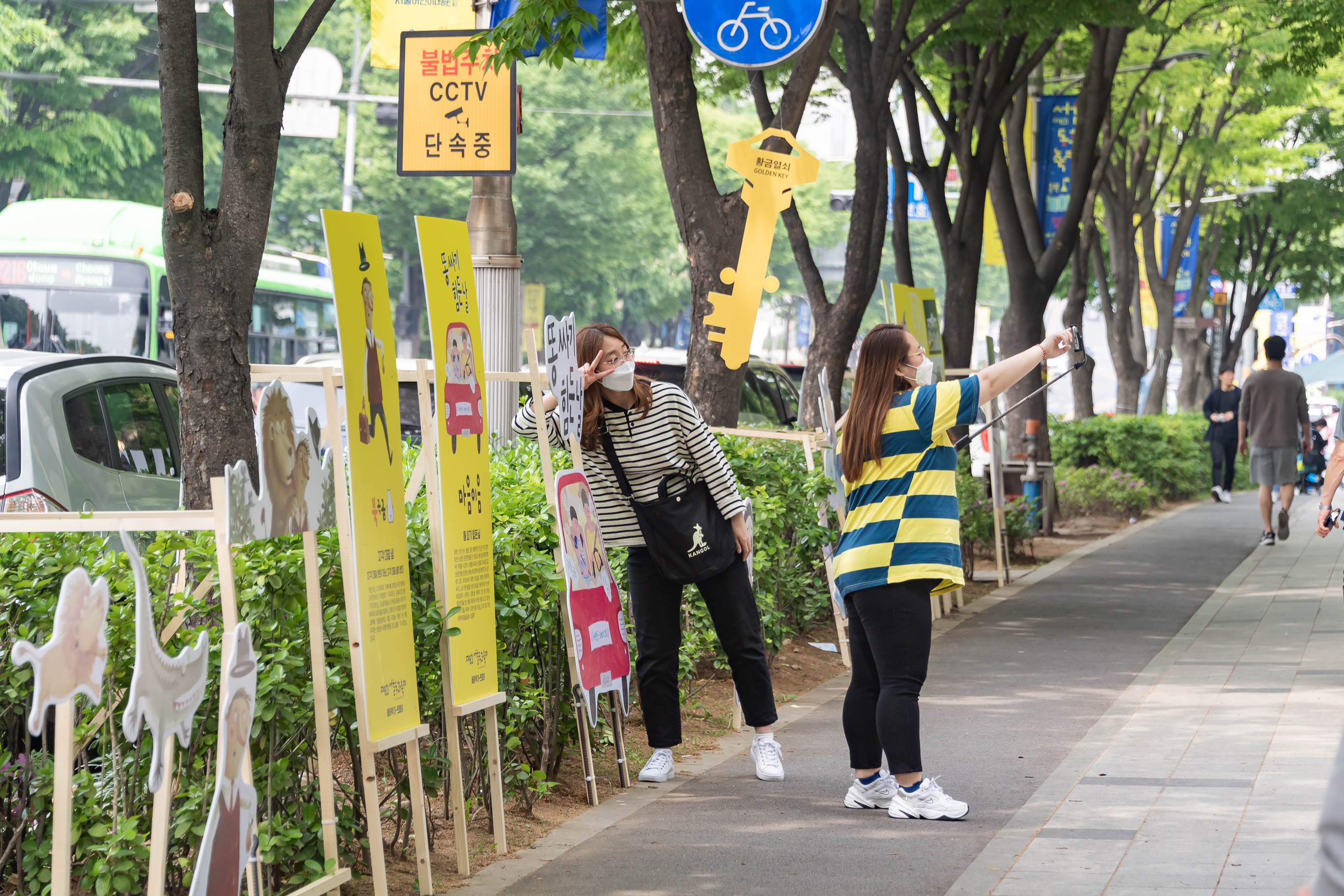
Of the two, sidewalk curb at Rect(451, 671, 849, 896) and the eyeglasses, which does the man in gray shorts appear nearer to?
sidewalk curb at Rect(451, 671, 849, 896)

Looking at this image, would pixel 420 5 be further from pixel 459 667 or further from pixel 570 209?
pixel 570 209

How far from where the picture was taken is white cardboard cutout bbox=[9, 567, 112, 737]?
298 cm

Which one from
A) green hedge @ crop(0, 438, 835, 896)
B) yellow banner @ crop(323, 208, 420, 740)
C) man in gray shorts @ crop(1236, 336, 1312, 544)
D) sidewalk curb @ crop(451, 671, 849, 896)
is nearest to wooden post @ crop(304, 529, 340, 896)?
green hedge @ crop(0, 438, 835, 896)

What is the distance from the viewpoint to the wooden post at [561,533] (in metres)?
5.16

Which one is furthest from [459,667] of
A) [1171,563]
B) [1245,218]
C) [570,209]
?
[570,209]

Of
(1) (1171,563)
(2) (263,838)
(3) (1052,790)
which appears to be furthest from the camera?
(1) (1171,563)

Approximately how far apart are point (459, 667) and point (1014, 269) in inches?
458

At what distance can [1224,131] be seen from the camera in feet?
74.7

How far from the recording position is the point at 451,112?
27.8 ft

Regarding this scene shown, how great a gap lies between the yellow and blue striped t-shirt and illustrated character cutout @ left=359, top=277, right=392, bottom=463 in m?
1.65

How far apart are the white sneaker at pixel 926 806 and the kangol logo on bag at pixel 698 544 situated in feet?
3.63

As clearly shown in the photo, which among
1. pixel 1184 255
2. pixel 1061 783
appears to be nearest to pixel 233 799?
pixel 1061 783

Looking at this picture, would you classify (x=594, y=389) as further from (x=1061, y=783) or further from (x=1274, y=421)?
(x=1274, y=421)

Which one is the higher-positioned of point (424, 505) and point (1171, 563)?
point (424, 505)
